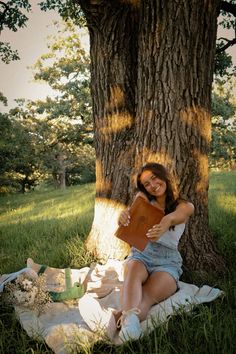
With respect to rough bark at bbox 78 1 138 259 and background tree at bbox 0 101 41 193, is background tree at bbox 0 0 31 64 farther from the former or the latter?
background tree at bbox 0 101 41 193

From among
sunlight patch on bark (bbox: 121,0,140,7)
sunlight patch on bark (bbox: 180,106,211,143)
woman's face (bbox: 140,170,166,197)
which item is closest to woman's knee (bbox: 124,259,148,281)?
woman's face (bbox: 140,170,166,197)

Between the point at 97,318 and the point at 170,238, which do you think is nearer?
the point at 97,318

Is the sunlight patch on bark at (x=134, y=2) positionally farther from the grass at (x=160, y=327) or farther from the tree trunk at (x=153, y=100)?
the grass at (x=160, y=327)

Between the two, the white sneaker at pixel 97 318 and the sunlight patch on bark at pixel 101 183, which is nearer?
the white sneaker at pixel 97 318

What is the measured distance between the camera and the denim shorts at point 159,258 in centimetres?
340

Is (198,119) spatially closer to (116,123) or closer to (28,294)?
(116,123)

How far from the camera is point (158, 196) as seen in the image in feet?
11.7

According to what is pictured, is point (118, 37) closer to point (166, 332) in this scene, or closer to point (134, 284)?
point (134, 284)

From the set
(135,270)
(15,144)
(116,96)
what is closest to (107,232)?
(135,270)

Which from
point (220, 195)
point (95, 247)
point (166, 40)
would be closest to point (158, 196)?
point (95, 247)

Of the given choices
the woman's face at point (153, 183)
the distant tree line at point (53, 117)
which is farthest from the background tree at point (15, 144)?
the woman's face at point (153, 183)

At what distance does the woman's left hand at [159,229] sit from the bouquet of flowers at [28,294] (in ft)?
3.49

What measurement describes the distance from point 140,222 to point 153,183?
418mm

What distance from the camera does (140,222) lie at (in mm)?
3266
